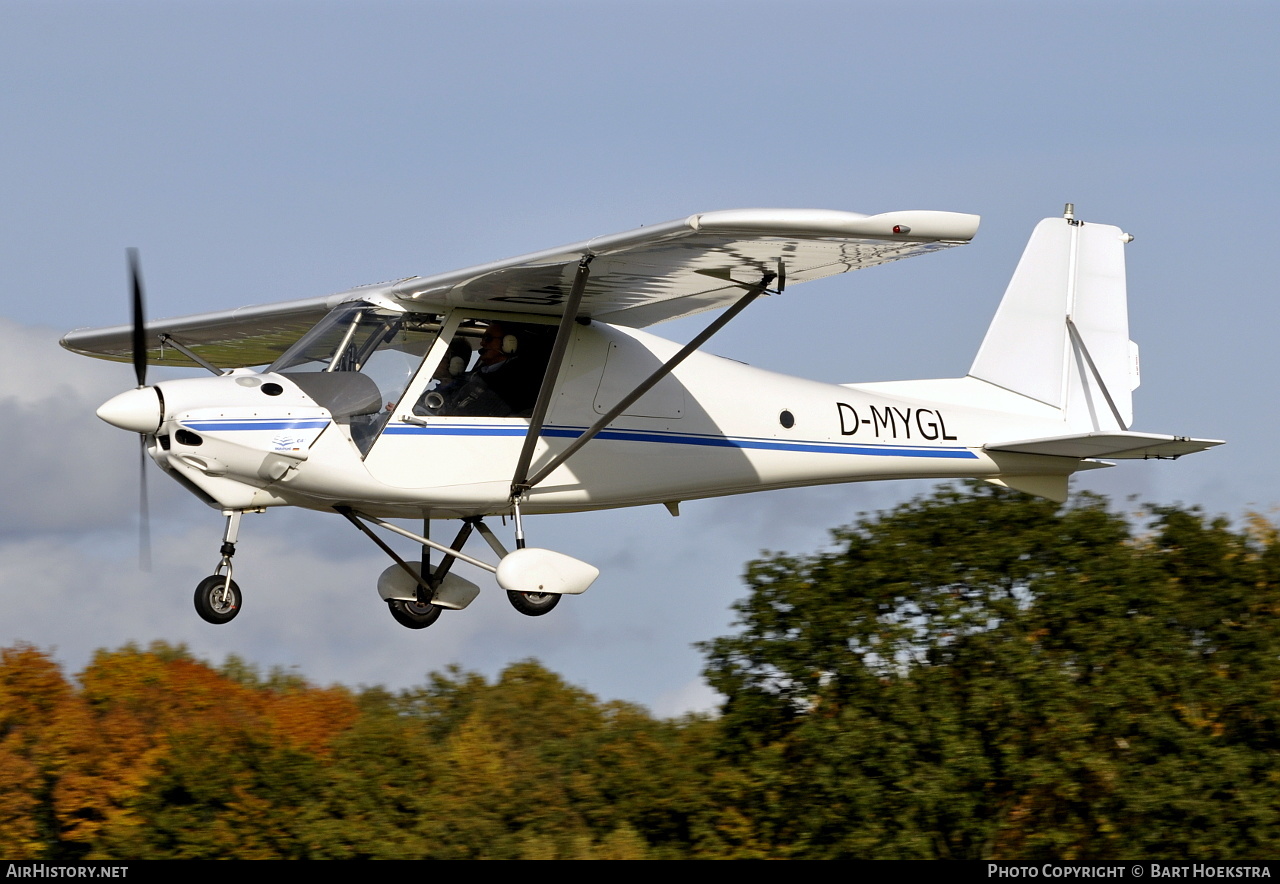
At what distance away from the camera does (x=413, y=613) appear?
40.3ft

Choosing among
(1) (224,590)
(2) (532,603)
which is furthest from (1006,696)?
(1) (224,590)

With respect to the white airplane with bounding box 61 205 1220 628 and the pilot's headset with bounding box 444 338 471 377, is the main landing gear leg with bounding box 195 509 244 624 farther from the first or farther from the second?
the pilot's headset with bounding box 444 338 471 377

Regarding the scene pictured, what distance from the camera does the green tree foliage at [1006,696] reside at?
63.6 ft

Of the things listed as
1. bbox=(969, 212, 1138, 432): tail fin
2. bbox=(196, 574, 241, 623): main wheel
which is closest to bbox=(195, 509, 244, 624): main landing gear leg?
bbox=(196, 574, 241, 623): main wheel

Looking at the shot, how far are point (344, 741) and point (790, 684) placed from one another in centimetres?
829

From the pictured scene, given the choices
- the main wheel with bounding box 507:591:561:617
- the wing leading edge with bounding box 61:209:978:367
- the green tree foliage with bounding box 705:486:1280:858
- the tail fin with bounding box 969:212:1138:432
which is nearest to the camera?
the wing leading edge with bounding box 61:209:978:367

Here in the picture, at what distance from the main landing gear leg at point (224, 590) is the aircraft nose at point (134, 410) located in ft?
2.99

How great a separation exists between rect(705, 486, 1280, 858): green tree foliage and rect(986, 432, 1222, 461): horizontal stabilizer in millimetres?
6989

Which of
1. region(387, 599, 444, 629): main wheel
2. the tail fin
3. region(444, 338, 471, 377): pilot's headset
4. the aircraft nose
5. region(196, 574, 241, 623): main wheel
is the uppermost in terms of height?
the tail fin

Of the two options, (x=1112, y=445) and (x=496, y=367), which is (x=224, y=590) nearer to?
(x=496, y=367)

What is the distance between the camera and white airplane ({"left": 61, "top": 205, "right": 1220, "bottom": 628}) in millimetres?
10125

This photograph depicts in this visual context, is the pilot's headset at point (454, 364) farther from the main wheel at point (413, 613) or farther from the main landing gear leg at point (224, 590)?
the main wheel at point (413, 613)

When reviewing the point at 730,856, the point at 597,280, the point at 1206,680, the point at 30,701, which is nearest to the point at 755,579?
the point at 730,856

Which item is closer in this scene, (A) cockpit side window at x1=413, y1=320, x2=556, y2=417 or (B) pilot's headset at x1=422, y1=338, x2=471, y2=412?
(B) pilot's headset at x1=422, y1=338, x2=471, y2=412
